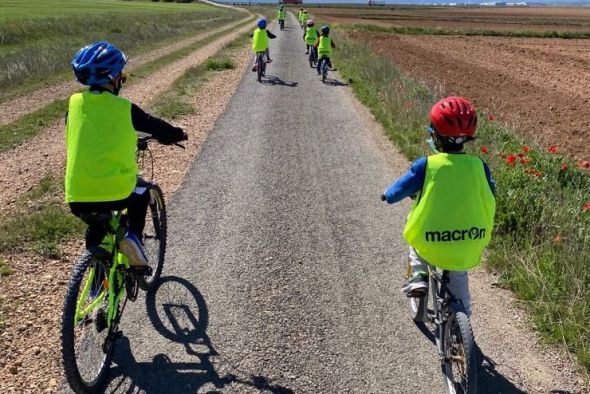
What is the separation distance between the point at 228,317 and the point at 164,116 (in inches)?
318

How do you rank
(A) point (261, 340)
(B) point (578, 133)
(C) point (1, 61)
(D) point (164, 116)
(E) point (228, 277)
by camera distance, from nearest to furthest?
1. (A) point (261, 340)
2. (E) point (228, 277)
3. (D) point (164, 116)
4. (B) point (578, 133)
5. (C) point (1, 61)

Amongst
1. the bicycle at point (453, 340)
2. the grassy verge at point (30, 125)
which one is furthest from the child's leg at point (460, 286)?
the grassy verge at point (30, 125)

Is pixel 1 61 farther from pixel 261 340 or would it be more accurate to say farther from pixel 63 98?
pixel 261 340

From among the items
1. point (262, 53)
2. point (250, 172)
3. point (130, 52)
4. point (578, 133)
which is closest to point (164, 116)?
point (250, 172)

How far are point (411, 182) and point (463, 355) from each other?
3.75ft

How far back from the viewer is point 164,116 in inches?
454

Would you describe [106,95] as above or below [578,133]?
above

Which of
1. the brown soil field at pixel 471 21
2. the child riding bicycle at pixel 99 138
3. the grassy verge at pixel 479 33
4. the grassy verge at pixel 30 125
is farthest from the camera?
the brown soil field at pixel 471 21

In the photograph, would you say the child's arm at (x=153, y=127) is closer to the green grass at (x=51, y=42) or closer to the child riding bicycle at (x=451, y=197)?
the child riding bicycle at (x=451, y=197)

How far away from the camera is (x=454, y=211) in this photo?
3.19m

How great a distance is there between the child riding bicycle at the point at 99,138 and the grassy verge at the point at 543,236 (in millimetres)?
3543

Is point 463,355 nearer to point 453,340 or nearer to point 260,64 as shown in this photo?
point 453,340

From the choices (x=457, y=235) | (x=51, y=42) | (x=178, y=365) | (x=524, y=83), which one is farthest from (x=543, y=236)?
(x=51, y=42)

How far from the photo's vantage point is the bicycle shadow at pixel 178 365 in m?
3.59
